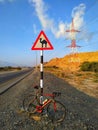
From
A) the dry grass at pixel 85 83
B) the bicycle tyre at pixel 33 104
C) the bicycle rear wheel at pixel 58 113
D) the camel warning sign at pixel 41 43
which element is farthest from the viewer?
the dry grass at pixel 85 83

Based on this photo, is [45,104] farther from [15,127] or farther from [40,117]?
[15,127]

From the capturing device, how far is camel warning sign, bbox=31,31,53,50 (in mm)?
8398

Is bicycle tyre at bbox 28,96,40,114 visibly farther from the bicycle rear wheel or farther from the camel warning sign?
the camel warning sign

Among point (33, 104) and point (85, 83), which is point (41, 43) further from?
point (85, 83)

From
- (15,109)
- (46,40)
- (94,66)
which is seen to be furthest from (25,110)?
(94,66)

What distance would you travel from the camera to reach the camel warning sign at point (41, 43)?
8398 millimetres

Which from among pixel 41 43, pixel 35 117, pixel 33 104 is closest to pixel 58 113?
pixel 35 117

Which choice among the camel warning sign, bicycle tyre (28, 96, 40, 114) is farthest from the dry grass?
the camel warning sign

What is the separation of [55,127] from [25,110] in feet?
7.69

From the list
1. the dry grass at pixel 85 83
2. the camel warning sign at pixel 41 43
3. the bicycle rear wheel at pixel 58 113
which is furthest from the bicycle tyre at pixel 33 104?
the dry grass at pixel 85 83

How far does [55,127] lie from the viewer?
279 inches

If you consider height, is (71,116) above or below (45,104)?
below

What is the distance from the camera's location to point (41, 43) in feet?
27.8

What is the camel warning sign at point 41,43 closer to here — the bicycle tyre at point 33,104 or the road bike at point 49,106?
the road bike at point 49,106
